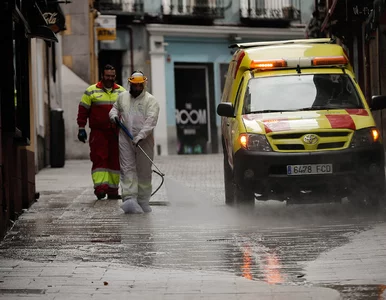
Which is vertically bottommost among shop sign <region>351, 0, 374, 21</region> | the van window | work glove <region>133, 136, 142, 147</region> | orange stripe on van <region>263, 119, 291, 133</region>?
work glove <region>133, 136, 142, 147</region>

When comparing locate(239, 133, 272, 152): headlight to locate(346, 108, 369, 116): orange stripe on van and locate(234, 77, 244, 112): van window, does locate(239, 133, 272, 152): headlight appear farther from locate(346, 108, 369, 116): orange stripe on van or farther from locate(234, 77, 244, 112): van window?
locate(346, 108, 369, 116): orange stripe on van

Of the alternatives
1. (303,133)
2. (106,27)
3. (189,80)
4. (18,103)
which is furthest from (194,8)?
(303,133)

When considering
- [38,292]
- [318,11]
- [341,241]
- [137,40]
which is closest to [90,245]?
[341,241]

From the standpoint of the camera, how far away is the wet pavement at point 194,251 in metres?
8.77

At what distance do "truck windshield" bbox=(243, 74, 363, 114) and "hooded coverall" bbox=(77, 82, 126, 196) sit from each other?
9.04 ft

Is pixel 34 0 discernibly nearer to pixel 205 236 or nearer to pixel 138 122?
pixel 138 122

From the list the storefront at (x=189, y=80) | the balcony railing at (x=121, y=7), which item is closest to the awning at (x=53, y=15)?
the balcony railing at (x=121, y=7)

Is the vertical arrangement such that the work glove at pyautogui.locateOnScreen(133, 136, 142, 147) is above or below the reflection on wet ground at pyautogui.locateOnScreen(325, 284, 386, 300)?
above

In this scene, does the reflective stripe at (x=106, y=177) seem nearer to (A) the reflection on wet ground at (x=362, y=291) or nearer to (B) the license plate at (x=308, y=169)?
(B) the license plate at (x=308, y=169)

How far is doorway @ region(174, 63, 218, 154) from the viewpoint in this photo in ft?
134

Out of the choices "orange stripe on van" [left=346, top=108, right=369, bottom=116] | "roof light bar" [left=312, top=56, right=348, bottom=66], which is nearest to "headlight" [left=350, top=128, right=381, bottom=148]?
"orange stripe on van" [left=346, top=108, right=369, bottom=116]

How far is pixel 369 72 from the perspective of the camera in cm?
3000

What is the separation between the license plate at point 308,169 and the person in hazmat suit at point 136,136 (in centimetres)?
220

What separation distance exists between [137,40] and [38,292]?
106 ft
